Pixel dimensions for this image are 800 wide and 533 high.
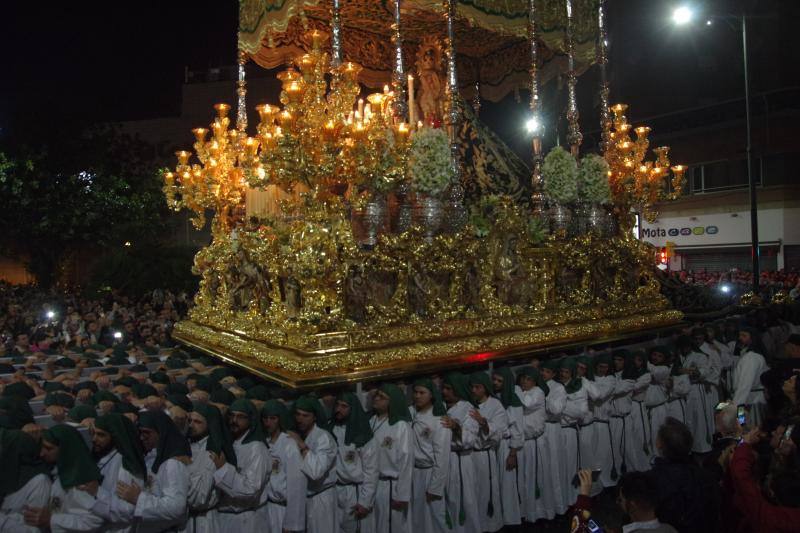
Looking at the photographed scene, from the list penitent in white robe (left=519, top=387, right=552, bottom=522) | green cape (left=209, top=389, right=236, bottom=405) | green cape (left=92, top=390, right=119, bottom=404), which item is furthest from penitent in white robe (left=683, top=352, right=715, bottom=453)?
green cape (left=92, top=390, right=119, bottom=404)

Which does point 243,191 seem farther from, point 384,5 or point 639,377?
point 639,377

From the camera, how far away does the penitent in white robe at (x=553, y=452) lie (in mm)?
7027

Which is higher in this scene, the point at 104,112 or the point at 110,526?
the point at 104,112

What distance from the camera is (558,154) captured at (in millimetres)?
9852

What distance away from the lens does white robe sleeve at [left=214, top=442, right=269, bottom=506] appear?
15.6 ft

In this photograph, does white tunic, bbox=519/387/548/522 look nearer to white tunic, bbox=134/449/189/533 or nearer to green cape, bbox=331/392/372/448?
green cape, bbox=331/392/372/448

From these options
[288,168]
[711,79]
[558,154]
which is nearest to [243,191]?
[288,168]

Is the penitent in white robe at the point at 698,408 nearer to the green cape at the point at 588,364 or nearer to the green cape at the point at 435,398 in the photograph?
the green cape at the point at 588,364

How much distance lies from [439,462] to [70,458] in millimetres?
3117

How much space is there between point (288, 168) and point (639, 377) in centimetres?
495

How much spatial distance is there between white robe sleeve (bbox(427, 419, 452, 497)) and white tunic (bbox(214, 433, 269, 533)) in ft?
5.32

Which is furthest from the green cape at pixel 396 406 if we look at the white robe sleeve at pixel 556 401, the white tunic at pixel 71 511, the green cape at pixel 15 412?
the green cape at pixel 15 412

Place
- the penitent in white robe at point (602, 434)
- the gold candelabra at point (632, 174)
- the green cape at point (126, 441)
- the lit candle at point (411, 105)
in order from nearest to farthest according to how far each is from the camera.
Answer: the green cape at point (126, 441) → the penitent in white robe at point (602, 434) → the lit candle at point (411, 105) → the gold candelabra at point (632, 174)

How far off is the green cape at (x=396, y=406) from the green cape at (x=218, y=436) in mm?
1476
